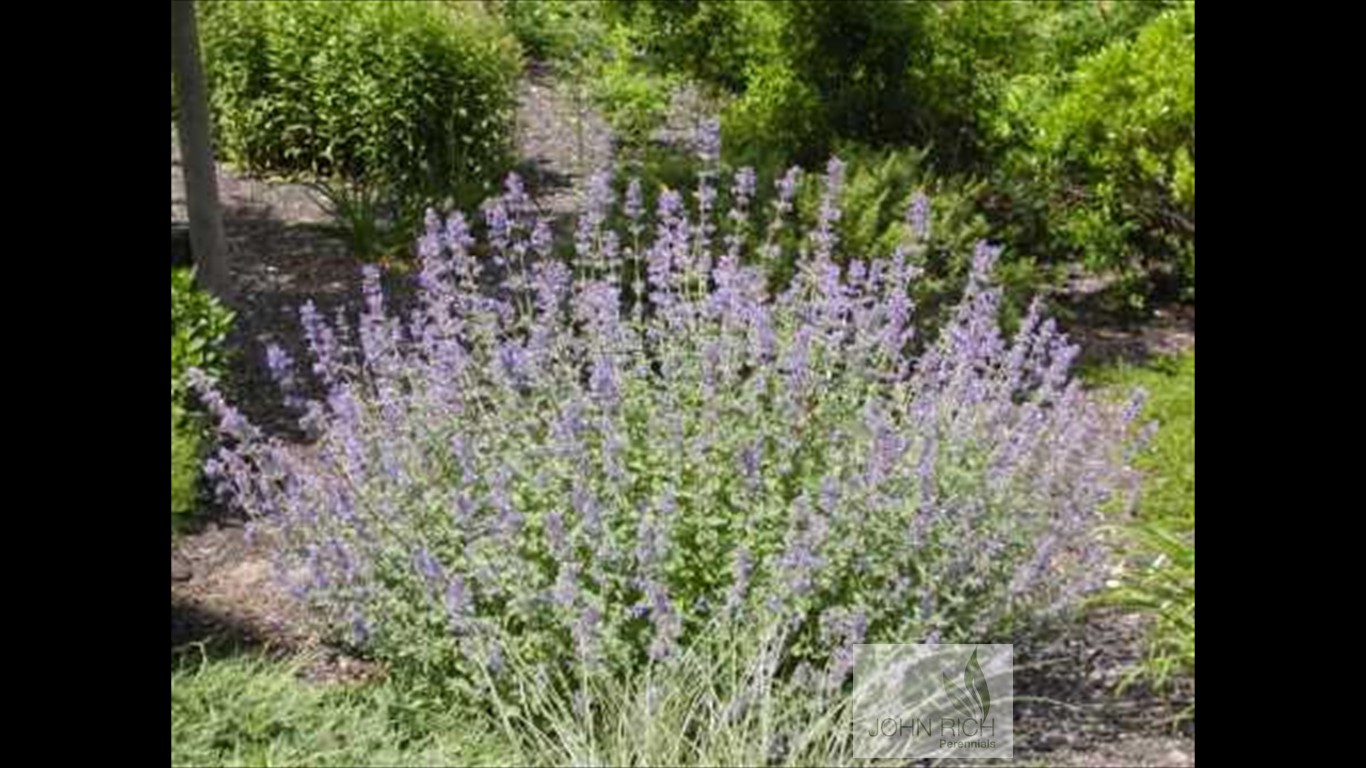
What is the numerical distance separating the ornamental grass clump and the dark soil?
240 millimetres

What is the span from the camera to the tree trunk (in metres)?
5.84

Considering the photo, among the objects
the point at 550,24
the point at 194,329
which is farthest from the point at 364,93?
the point at 194,329

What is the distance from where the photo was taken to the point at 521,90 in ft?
32.4

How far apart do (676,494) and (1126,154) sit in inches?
164

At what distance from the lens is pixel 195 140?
5.91 m

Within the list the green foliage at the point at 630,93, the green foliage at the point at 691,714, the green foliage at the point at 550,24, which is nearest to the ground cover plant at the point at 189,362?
the green foliage at the point at 691,714

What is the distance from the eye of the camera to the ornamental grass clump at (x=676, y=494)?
320cm

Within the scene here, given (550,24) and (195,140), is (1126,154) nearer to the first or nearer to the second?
(195,140)

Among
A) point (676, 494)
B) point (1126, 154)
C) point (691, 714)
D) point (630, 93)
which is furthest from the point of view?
point (630, 93)

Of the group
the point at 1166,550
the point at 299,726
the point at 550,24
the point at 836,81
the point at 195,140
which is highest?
the point at 836,81

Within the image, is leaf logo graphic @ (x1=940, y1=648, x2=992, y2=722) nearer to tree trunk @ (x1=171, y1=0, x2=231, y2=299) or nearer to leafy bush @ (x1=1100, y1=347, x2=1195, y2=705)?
leafy bush @ (x1=1100, y1=347, x2=1195, y2=705)
